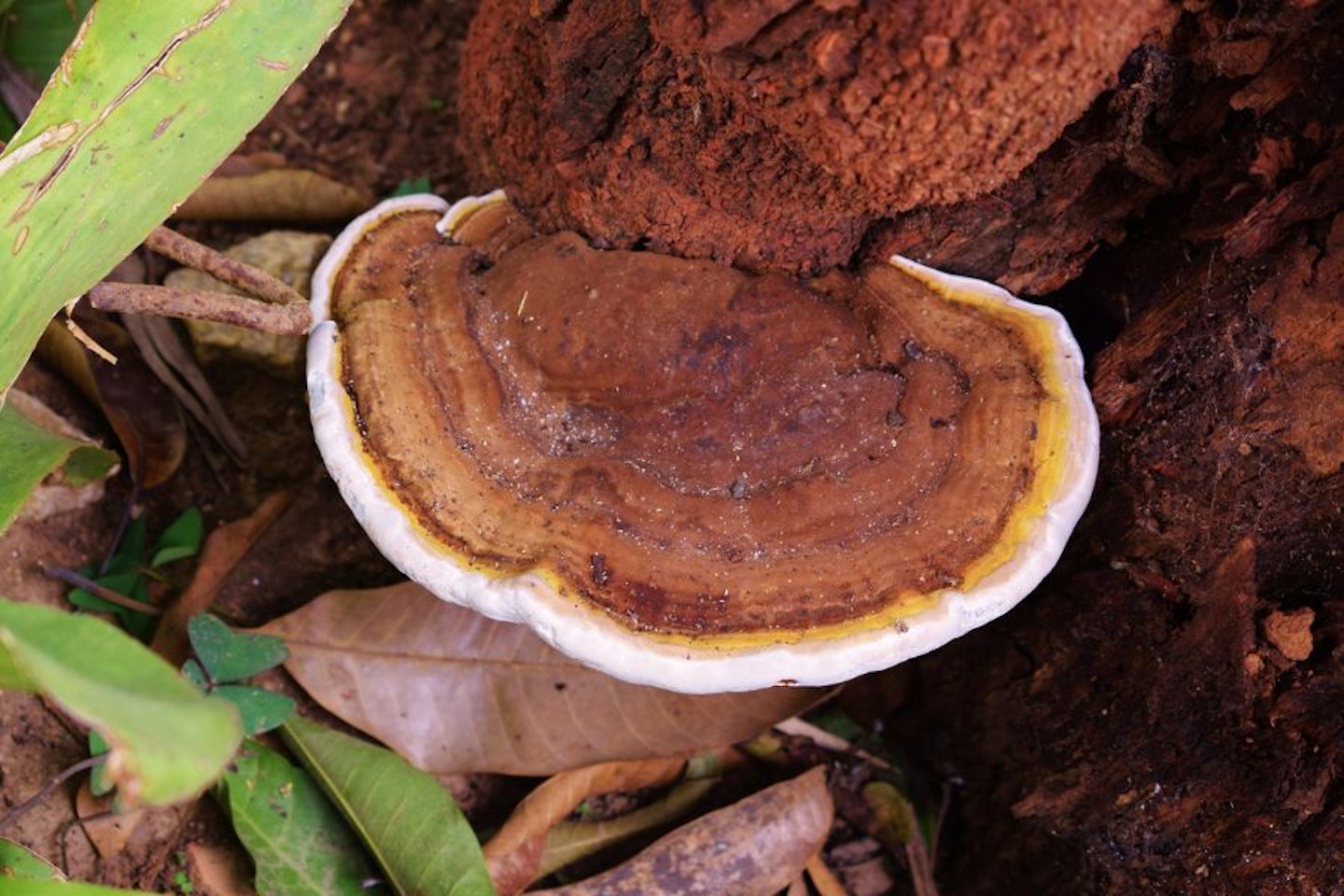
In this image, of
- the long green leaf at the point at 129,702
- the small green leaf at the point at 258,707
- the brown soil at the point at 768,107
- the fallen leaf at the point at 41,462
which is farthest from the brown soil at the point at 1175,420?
the long green leaf at the point at 129,702

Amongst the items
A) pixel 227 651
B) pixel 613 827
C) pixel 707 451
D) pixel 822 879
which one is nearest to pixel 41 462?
pixel 227 651

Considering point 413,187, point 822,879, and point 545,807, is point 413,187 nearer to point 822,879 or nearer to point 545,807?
point 545,807

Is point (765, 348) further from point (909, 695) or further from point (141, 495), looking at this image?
point (141, 495)

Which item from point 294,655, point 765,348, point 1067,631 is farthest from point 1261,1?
point 294,655

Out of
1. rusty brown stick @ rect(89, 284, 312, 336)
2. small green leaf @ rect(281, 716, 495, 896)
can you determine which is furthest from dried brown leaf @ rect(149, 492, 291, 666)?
rusty brown stick @ rect(89, 284, 312, 336)

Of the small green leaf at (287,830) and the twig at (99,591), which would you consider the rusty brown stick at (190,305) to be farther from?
the small green leaf at (287,830)
